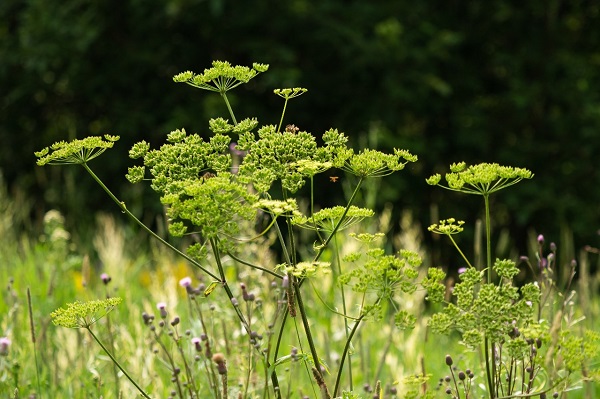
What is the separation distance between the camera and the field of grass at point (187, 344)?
2.79 m

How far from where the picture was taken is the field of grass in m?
2.79

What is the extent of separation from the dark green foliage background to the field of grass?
10.0 feet

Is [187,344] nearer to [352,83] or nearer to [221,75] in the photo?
[221,75]

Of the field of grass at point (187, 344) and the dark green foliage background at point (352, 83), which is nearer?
the field of grass at point (187, 344)

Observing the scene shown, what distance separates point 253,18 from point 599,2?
3890 mm

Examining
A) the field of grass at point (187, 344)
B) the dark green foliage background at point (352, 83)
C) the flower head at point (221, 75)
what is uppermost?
the dark green foliage background at point (352, 83)

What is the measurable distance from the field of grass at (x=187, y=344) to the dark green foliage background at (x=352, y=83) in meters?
3.06

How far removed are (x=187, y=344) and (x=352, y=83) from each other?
5210 millimetres

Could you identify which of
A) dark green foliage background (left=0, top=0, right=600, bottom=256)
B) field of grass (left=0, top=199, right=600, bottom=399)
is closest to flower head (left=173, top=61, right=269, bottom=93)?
field of grass (left=0, top=199, right=600, bottom=399)

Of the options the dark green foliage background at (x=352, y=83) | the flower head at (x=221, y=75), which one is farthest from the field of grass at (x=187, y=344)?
the dark green foliage background at (x=352, y=83)

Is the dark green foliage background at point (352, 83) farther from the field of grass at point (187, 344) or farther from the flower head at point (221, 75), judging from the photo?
the flower head at point (221, 75)

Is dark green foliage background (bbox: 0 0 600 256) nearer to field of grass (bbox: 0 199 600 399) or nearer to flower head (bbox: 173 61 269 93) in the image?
field of grass (bbox: 0 199 600 399)

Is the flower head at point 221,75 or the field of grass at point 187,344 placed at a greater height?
the flower head at point 221,75

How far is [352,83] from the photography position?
8.42m
